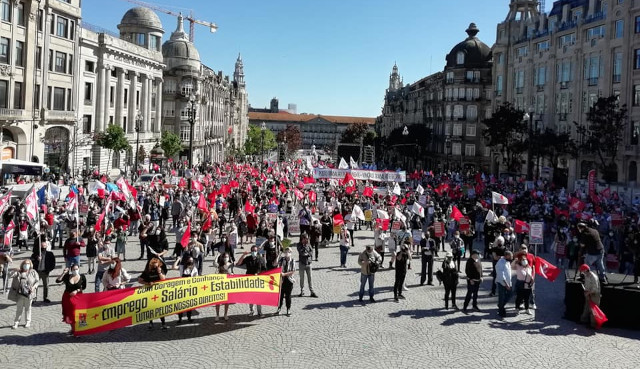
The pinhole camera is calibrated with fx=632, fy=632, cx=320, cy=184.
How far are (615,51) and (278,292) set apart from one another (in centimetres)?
4724

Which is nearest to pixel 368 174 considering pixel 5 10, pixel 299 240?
pixel 299 240

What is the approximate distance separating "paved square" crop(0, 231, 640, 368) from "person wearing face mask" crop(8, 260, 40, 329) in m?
0.34

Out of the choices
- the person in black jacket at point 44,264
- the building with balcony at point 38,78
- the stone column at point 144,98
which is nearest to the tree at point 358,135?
the stone column at point 144,98

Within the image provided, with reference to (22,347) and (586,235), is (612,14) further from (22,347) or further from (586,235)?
(22,347)

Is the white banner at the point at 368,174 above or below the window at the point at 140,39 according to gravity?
below

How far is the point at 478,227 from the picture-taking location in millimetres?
28641

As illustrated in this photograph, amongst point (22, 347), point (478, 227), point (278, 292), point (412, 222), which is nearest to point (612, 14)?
point (478, 227)

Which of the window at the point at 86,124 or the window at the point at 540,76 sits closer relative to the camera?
the window at the point at 86,124

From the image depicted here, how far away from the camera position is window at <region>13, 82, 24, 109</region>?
4415 cm

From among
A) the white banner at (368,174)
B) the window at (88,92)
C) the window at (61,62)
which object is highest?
the window at (61,62)

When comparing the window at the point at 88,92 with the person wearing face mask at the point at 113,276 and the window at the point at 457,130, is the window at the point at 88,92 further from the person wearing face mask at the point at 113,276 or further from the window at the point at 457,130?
the window at the point at 457,130

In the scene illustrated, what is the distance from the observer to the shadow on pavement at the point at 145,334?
12.7 metres

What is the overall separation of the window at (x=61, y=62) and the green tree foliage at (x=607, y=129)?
1661 inches

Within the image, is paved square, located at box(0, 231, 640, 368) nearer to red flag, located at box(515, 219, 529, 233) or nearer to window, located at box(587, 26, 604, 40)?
red flag, located at box(515, 219, 529, 233)
